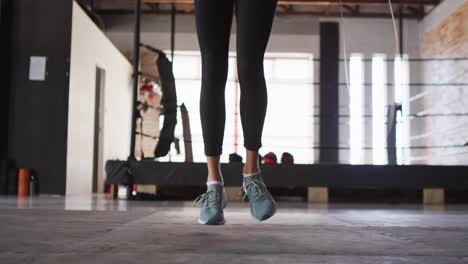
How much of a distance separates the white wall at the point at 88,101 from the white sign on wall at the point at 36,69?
0.36 m

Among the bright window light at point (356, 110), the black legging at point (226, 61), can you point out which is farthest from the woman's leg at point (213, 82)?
the bright window light at point (356, 110)

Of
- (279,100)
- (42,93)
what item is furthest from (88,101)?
(279,100)

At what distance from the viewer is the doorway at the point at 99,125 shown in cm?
718

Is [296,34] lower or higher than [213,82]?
higher

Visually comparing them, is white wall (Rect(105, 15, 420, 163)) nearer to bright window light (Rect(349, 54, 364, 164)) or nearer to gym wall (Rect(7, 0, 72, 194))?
bright window light (Rect(349, 54, 364, 164))

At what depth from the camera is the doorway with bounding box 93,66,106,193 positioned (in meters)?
7.18

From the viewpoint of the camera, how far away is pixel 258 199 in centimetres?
139

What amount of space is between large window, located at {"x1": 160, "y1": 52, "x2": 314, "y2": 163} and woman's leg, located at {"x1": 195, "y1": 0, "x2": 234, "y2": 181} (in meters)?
7.63

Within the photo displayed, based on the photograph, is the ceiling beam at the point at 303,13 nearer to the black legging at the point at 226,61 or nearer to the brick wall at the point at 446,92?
the brick wall at the point at 446,92

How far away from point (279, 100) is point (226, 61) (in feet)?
26.5

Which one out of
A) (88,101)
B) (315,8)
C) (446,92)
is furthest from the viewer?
(315,8)

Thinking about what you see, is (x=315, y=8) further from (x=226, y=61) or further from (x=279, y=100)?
(x=226, y=61)

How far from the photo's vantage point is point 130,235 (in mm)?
1102

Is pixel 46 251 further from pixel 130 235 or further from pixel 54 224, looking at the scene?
pixel 54 224
